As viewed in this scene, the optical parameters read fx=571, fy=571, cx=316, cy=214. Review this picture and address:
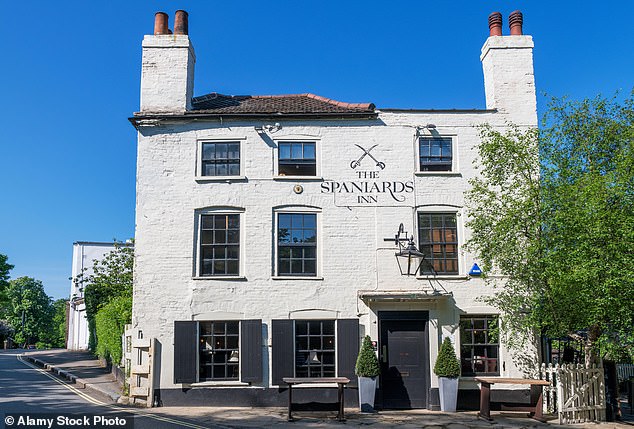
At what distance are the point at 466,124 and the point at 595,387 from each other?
7.83 metres

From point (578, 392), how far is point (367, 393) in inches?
204

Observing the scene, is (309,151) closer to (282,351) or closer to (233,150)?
(233,150)

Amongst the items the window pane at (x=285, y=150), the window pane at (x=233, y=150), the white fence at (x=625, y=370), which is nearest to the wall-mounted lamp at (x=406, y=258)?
the window pane at (x=285, y=150)

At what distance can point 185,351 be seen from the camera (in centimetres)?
1559

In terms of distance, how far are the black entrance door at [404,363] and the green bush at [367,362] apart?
0.77 m

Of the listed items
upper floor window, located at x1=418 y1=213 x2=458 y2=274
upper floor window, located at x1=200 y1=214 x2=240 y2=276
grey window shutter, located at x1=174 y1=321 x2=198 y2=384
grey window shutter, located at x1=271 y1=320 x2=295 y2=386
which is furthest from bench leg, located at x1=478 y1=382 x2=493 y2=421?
grey window shutter, located at x1=174 y1=321 x2=198 y2=384

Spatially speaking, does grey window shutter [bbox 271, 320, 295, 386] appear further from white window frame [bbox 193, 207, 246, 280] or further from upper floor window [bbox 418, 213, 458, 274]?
upper floor window [bbox 418, 213, 458, 274]

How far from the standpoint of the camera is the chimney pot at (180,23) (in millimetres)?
17688

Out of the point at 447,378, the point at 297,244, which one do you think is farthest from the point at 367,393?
the point at 297,244

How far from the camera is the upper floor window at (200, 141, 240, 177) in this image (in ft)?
54.7

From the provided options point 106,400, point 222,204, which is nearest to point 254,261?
point 222,204

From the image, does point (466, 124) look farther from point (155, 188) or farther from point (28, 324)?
point (28, 324)

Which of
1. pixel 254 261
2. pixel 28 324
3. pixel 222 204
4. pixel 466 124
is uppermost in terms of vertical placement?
pixel 466 124

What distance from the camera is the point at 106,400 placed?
16172mm
